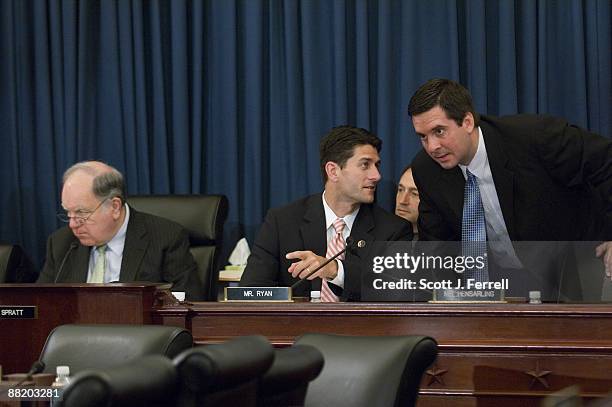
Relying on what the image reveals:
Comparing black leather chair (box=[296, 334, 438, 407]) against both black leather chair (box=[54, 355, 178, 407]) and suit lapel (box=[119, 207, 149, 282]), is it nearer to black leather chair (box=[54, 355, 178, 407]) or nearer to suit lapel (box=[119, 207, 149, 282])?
black leather chair (box=[54, 355, 178, 407])

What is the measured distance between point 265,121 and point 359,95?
0.57 metres

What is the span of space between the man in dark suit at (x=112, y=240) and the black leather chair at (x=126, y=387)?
310 cm

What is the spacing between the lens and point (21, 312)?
3.78 metres

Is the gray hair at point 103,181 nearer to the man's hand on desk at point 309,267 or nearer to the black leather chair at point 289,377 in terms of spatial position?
the man's hand on desk at point 309,267

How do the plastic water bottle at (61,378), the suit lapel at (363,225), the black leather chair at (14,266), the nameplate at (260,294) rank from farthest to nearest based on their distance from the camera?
the black leather chair at (14,266), the suit lapel at (363,225), the nameplate at (260,294), the plastic water bottle at (61,378)

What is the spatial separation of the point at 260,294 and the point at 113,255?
3.77ft

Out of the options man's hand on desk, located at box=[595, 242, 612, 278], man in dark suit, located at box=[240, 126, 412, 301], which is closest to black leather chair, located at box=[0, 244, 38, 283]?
man in dark suit, located at box=[240, 126, 412, 301]

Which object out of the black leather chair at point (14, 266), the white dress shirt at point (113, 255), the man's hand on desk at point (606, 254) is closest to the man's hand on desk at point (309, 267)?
the white dress shirt at point (113, 255)

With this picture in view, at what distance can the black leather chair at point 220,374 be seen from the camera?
1.60 m

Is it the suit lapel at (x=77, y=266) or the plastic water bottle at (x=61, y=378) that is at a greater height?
the suit lapel at (x=77, y=266)

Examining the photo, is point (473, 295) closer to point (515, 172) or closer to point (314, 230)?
point (515, 172)

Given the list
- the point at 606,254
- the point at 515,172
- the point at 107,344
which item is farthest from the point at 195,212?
the point at 107,344

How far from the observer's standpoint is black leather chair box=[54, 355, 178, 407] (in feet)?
5.12

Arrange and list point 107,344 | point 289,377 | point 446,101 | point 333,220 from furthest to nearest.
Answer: point 333,220, point 446,101, point 107,344, point 289,377
